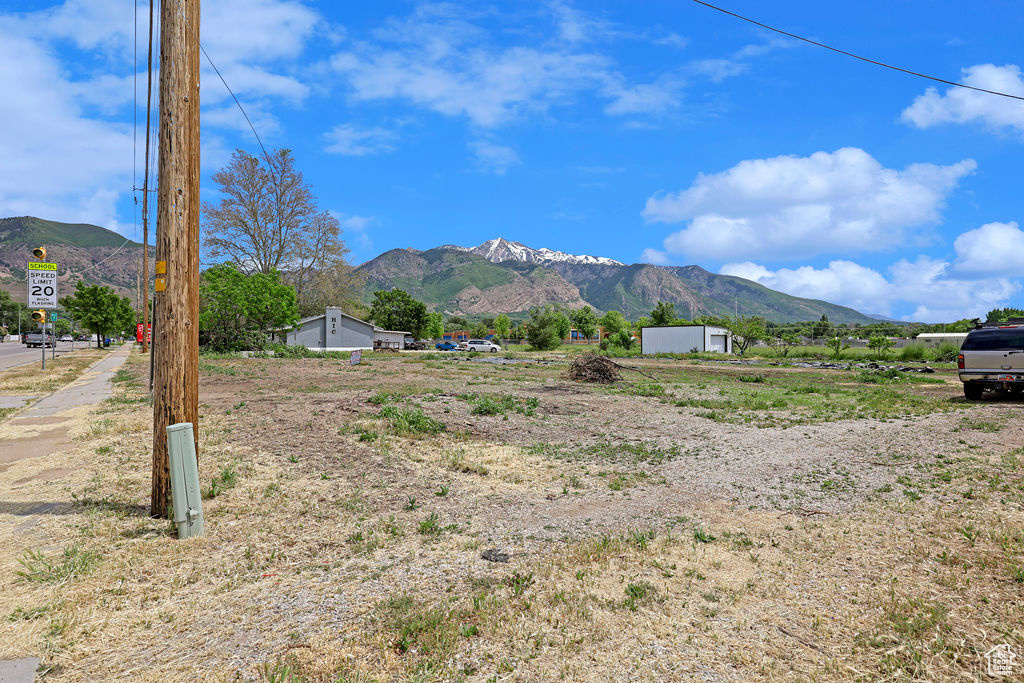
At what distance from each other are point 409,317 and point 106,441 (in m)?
76.9

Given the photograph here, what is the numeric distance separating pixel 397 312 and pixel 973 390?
75.8 m

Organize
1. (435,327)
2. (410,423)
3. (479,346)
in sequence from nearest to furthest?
1. (410,423)
2. (479,346)
3. (435,327)

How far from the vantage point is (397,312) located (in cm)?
8500

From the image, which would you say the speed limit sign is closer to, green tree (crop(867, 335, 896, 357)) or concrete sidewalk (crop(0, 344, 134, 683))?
concrete sidewalk (crop(0, 344, 134, 683))

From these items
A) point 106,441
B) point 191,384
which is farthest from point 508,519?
point 106,441

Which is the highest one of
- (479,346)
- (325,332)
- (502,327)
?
(502,327)

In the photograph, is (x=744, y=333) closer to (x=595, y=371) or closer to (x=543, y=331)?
(x=543, y=331)

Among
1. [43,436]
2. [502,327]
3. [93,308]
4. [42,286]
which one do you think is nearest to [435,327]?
[502,327]

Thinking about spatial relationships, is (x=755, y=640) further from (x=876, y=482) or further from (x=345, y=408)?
(x=345, y=408)

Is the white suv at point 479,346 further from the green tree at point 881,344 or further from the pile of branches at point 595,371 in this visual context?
the pile of branches at point 595,371

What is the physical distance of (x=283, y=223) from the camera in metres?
55.5

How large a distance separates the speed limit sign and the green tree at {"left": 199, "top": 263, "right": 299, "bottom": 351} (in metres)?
21.6

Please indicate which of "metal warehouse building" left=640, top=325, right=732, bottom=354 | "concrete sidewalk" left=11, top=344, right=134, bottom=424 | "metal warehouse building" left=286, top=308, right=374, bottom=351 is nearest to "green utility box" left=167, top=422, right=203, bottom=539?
"concrete sidewalk" left=11, top=344, right=134, bottom=424

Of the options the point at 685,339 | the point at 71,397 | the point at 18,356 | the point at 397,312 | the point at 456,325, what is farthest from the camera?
the point at 456,325
